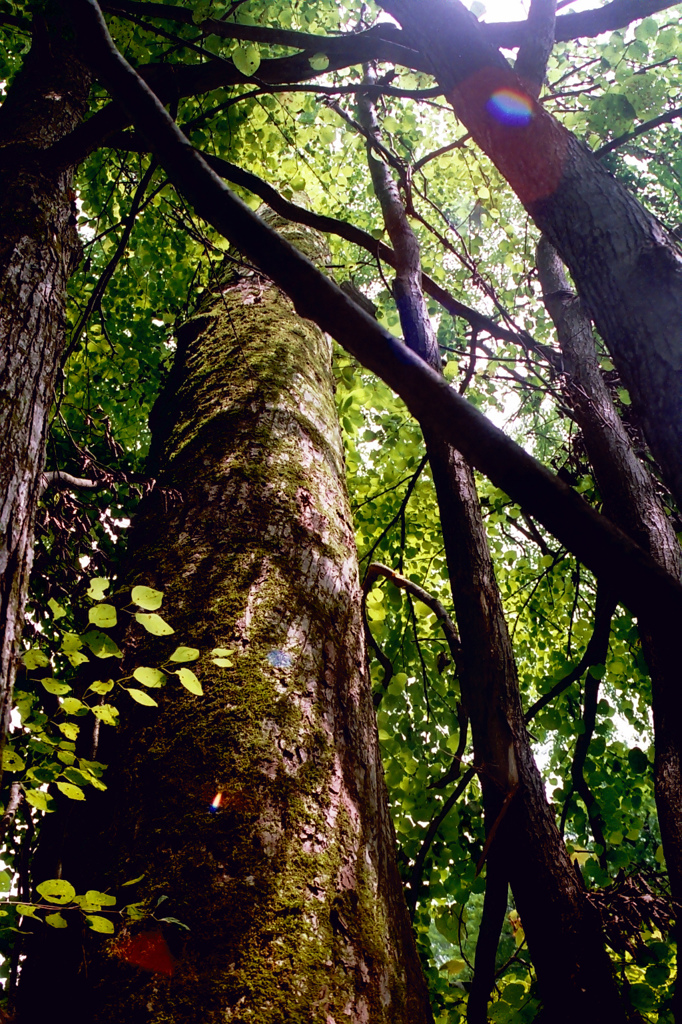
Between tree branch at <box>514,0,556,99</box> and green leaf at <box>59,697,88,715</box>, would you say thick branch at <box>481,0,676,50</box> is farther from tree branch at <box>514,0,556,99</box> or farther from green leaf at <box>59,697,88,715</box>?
green leaf at <box>59,697,88,715</box>

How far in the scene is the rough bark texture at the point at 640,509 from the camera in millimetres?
1787

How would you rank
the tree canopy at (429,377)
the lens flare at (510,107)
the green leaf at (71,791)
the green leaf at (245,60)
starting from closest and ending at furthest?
the tree canopy at (429,377) < the green leaf at (71,791) < the lens flare at (510,107) < the green leaf at (245,60)

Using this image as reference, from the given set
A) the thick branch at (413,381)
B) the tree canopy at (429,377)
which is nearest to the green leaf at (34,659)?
the tree canopy at (429,377)

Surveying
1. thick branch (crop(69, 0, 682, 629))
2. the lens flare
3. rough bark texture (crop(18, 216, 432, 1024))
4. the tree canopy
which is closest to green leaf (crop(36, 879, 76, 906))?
the tree canopy

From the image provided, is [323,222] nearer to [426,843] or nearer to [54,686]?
[54,686]

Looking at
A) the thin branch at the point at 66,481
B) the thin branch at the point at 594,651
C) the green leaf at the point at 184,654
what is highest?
the thin branch at the point at 66,481

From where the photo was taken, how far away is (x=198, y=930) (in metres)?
0.95

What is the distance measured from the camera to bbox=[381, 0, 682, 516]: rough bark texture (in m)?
1.45

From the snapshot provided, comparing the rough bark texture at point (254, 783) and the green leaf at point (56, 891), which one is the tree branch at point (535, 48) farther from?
the green leaf at point (56, 891)

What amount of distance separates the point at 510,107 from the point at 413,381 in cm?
183

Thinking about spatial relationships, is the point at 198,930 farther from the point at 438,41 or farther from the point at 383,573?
the point at 438,41

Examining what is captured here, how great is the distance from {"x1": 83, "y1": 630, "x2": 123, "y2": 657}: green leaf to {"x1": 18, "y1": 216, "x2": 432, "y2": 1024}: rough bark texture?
0.19 meters

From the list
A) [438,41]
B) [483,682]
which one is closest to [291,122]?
[438,41]

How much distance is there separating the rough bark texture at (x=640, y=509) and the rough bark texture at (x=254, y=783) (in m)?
0.77
